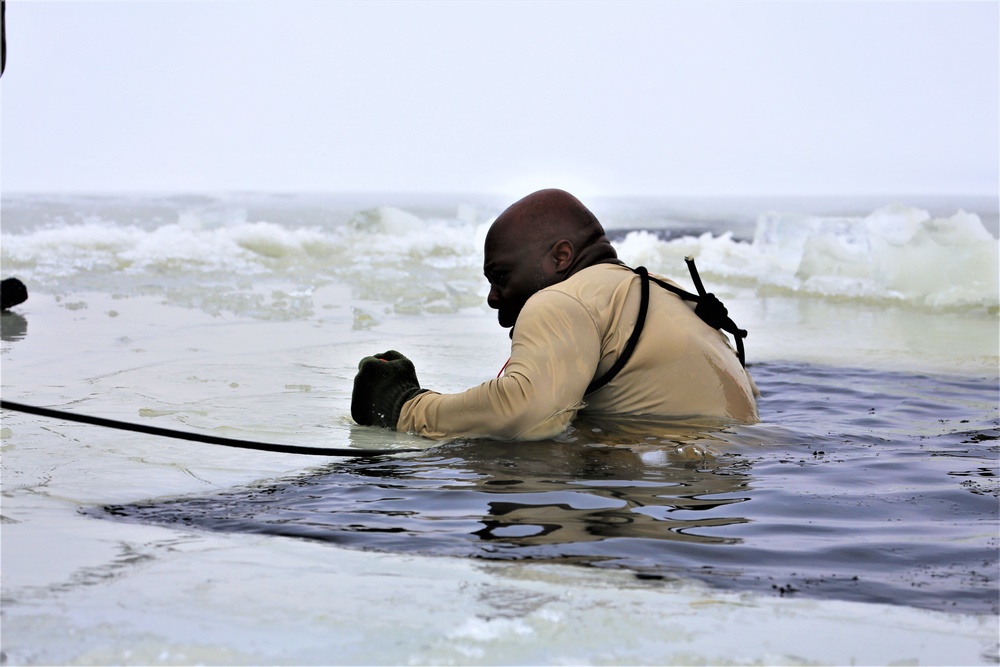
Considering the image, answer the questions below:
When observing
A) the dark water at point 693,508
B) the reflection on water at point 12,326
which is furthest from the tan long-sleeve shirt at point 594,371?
the reflection on water at point 12,326

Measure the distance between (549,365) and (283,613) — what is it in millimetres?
1641

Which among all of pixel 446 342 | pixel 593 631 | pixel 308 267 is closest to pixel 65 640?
pixel 593 631

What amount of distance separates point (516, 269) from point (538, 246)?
0.12m

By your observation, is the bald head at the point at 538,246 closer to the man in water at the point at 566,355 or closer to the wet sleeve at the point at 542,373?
the man in water at the point at 566,355

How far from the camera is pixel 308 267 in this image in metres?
13.2

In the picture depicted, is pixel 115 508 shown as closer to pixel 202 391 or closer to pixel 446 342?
pixel 202 391

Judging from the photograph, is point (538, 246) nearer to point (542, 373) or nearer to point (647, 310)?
point (647, 310)

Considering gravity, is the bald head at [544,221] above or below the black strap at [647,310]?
above

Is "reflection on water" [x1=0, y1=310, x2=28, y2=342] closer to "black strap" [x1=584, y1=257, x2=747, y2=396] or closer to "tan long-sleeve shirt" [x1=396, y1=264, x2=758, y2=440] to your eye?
"tan long-sleeve shirt" [x1=396, y1=264, x2=758, y2=440]

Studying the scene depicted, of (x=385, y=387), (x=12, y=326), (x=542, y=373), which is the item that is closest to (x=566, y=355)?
(x=542, y=373)

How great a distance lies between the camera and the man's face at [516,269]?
13.0ft

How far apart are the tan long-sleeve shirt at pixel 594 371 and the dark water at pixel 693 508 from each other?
0.36ft

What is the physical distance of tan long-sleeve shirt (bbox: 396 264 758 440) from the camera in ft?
11.8

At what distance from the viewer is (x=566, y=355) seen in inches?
141
